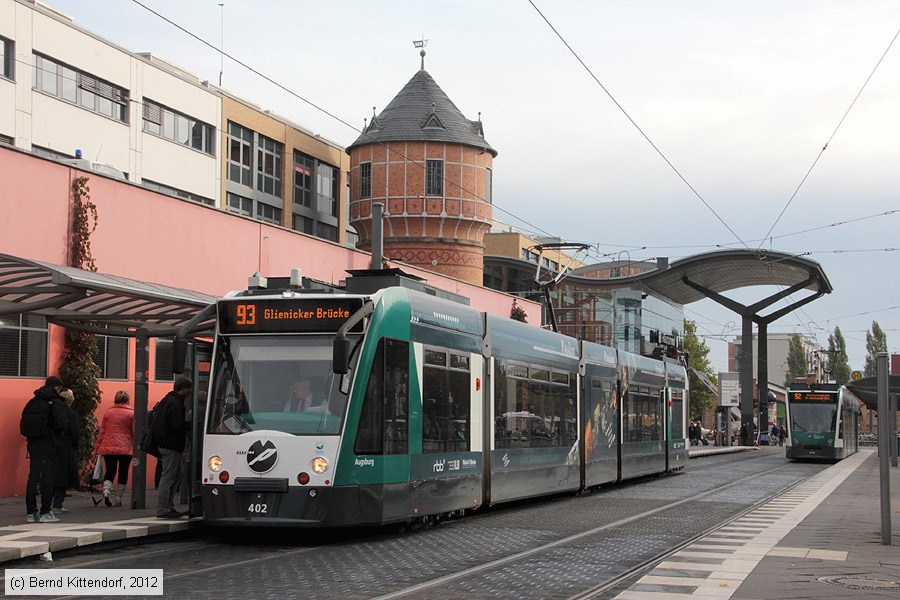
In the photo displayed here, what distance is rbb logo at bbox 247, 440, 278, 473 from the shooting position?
13.1 m

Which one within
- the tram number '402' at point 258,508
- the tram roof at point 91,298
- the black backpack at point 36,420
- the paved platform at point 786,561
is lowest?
the paved platform at point 786,561

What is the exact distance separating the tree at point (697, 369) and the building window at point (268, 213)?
43.5 meters

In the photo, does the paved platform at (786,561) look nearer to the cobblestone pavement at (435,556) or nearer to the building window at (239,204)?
the cobblestone pavement at (435,556)

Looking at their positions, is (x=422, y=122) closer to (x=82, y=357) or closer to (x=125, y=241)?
(x=125, y=241)

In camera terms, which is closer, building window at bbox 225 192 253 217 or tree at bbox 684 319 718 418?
building window at bbox 225 192 253 217

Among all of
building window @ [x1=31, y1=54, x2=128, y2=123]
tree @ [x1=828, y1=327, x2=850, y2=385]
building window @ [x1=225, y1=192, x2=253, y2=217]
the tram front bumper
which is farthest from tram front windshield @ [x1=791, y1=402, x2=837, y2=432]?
tree @ [x1=828, y1=327, x2=850, y2=385]

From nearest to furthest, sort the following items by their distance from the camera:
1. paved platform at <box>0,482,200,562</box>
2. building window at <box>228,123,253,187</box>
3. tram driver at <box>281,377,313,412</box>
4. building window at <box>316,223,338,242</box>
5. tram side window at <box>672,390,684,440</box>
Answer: paved platform at <box>0,482,200,562</box> → tram driver at <box>281,377,313,412</box> → tram side window at <box>672,390,684,440</box> → building window at <box>228,123,253,187</box> → building window at <box>316,223,338,242</box>

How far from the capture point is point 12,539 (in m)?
12.1

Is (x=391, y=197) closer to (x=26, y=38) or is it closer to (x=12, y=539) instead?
(x=26, y=38)

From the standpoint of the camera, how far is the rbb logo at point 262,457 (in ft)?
42.9

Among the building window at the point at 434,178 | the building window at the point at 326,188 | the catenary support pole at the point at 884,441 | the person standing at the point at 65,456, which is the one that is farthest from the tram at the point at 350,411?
the building window at the point at 326,188

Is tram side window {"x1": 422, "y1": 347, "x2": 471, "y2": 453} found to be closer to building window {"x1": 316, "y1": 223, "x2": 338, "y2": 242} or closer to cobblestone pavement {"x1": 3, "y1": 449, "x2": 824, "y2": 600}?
cobblestone pavement {"x1": 3, "y1": 449, "x2": 824, "y2": 600}

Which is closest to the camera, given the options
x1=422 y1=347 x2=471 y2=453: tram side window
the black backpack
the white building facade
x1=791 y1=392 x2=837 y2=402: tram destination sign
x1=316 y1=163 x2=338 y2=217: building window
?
the black backpack

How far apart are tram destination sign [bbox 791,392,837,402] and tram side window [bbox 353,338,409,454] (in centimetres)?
3519
